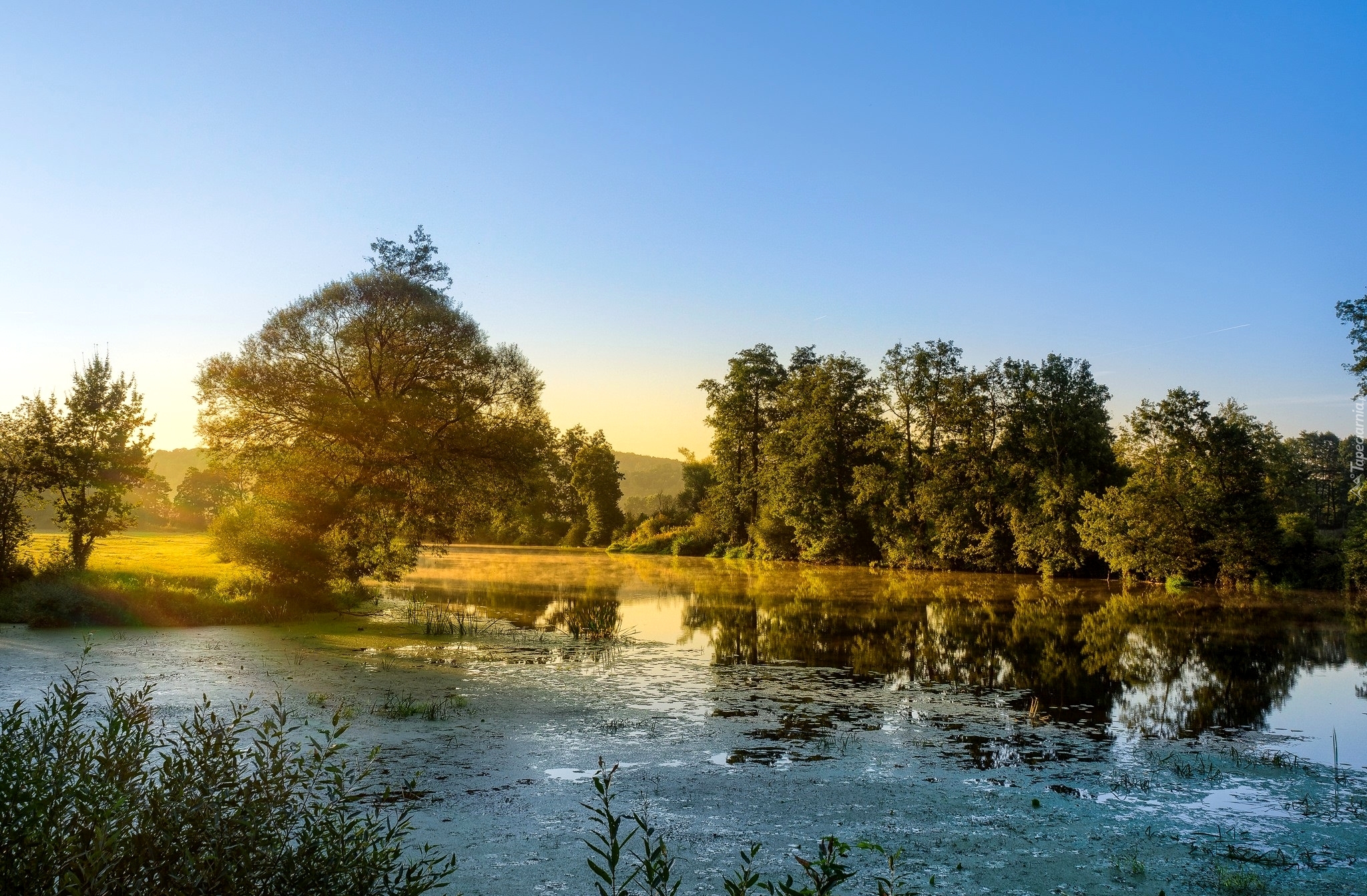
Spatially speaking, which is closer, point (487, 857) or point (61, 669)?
point (487, 857)

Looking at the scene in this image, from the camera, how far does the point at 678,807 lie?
7.70 m

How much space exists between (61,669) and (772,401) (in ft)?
177

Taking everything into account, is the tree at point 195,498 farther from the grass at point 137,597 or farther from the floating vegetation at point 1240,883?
the floating vegetation at point 1240,883

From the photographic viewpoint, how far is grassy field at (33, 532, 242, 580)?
23.6m

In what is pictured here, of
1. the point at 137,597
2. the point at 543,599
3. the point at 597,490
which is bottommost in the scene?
the point at 543,599

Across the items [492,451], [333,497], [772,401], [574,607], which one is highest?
[772,401]

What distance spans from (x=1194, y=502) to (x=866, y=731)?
108 feet

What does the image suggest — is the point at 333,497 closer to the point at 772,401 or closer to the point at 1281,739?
the point at 1281,739

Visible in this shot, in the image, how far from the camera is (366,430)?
2253 cm

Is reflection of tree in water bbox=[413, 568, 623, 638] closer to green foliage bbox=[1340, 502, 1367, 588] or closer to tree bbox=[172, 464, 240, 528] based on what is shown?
green foliage bbox=[1340, 502, 1367, 588]

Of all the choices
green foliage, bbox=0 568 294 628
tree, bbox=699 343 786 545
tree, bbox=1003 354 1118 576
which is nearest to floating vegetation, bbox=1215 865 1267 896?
green foliage, bbox=0 568 294 628

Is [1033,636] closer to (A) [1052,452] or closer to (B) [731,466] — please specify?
(A) [1052,452]

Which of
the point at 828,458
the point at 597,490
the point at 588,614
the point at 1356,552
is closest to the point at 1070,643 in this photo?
the point at 588,614

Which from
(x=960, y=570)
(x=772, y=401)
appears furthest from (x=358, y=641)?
(x=772, y=401)
